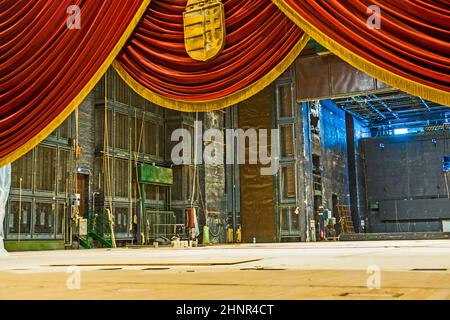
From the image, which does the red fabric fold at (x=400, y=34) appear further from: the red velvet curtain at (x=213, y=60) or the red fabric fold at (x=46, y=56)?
the red fabric fold at (x=46, y=56)

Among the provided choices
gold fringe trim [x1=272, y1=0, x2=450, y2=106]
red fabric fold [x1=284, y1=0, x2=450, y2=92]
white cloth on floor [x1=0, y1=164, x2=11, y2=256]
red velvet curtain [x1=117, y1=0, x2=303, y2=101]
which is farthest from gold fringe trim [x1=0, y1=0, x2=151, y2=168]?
white cloth on floor [x1=0, y1=164, x2=11, y2=256]

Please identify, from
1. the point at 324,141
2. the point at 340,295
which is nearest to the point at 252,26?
the point at 340,295

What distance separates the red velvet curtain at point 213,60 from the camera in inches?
188

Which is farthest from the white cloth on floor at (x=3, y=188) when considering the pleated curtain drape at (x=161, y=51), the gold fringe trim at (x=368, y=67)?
the gold fringe trim at (x=368, y=67)

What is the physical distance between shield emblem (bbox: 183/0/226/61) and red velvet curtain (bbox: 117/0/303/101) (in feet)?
0.25

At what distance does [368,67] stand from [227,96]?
53.6 inches

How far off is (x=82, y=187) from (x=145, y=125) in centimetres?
270

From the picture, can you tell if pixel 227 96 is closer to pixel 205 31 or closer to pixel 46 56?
pixel 205 31

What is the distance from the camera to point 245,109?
1619 centimetres

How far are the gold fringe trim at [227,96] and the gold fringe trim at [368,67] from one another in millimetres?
226

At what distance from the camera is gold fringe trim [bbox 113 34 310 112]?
4746mm

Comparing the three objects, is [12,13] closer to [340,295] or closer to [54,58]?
[54,58]

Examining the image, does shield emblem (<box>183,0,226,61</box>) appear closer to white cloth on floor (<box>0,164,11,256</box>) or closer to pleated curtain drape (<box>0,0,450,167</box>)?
pleated curtain drape (<box>0,0,450,167</box>)
